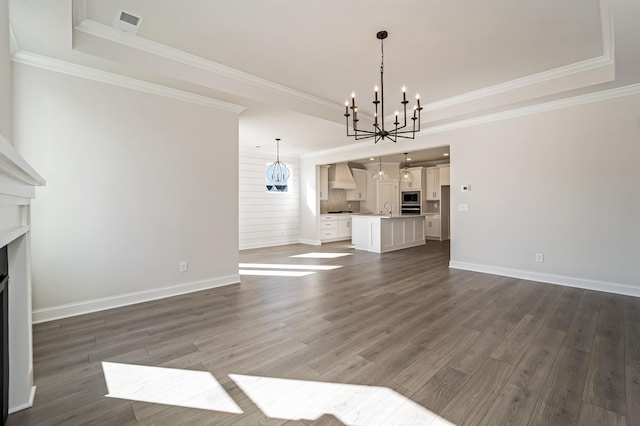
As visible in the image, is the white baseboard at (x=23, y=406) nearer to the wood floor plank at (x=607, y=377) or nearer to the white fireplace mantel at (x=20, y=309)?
the white fireplace mantel at (x=20, y=309)

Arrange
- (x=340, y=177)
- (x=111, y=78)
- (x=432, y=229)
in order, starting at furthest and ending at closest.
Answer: (x=432, y=229) < (x=340, y=177) < (x=111, y=78)

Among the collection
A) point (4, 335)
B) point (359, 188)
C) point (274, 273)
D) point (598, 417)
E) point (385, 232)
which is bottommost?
point (598, 417)

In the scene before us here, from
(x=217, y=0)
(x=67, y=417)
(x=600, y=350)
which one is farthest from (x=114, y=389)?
(x=600, y=350)

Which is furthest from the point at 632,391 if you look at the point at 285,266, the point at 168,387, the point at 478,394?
the point at 285,266

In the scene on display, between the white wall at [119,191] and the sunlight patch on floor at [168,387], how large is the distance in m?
1.53

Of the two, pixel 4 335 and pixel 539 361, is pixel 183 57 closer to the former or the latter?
pixel 4 335

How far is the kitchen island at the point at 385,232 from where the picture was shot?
7320 mm

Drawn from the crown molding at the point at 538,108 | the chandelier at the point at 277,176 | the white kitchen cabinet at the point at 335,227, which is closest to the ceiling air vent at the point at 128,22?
the crown molding at the point at 538,108

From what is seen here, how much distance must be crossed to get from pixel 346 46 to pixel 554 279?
180 inches

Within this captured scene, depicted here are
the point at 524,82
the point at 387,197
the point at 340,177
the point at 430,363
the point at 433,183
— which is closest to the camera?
the point at 430,363

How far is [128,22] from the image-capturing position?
2.79 m

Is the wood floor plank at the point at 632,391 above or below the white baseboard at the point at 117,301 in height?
below

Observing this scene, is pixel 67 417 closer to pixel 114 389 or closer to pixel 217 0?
pixel 114 389

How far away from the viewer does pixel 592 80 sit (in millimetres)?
3627
